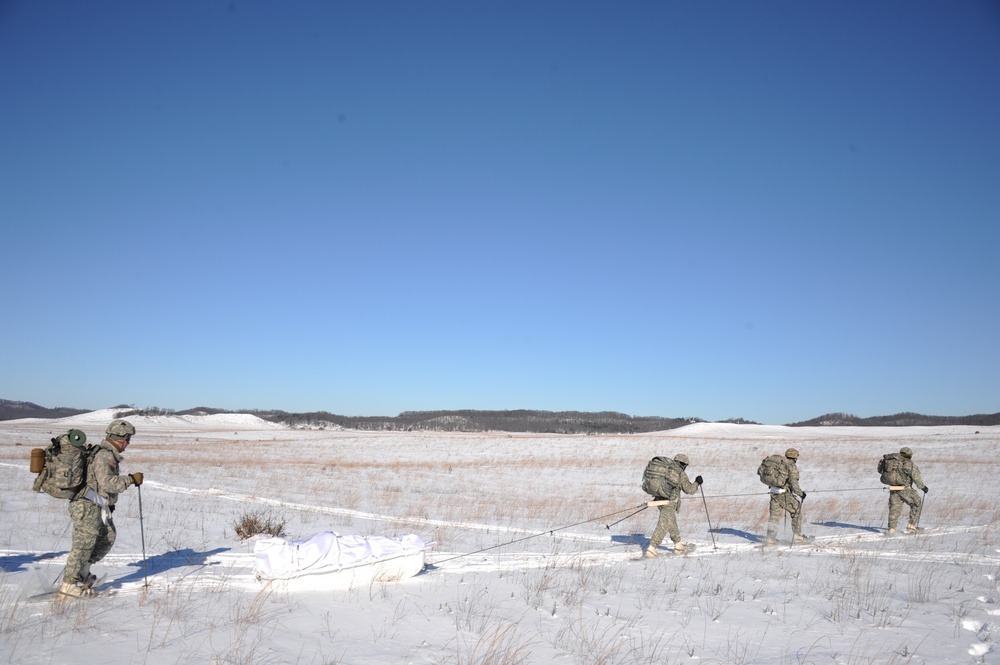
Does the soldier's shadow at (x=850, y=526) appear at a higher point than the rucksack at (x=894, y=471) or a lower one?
lower

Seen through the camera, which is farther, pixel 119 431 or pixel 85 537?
pixel 119 431

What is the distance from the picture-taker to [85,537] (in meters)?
6.98

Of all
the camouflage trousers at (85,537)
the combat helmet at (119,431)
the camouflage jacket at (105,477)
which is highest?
the combat helmet at (119,431)

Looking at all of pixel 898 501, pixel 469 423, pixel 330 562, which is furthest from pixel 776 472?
pixel 469 423


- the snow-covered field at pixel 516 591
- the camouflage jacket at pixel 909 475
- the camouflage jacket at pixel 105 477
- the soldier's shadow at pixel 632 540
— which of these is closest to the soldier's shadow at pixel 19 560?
the snow-covered field at pixel 516 591

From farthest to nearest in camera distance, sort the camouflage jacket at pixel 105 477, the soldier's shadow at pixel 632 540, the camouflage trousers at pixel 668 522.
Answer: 1. the soldier's shadow at pixel 632 540
2. the camouflage trousers at pixel 668 522
3. the camouflage jacket at pixel 105 477

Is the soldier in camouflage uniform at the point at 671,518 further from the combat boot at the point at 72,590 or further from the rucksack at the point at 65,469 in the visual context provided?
the rucksack at the point at 65,469

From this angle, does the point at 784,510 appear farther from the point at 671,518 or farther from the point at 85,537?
the point at 85,537

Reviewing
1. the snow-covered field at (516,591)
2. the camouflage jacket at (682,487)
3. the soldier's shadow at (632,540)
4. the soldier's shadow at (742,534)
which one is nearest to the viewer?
the snow-covered field at (516,591)

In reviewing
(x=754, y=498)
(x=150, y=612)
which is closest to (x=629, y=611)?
(x=150, y=612)

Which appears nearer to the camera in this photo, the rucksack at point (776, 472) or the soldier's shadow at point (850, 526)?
the rucksack at point (776, 472)

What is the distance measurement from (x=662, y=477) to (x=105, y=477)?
7.83 m

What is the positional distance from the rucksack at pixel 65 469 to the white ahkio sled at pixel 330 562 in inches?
79.3

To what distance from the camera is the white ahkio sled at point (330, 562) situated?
740cm
